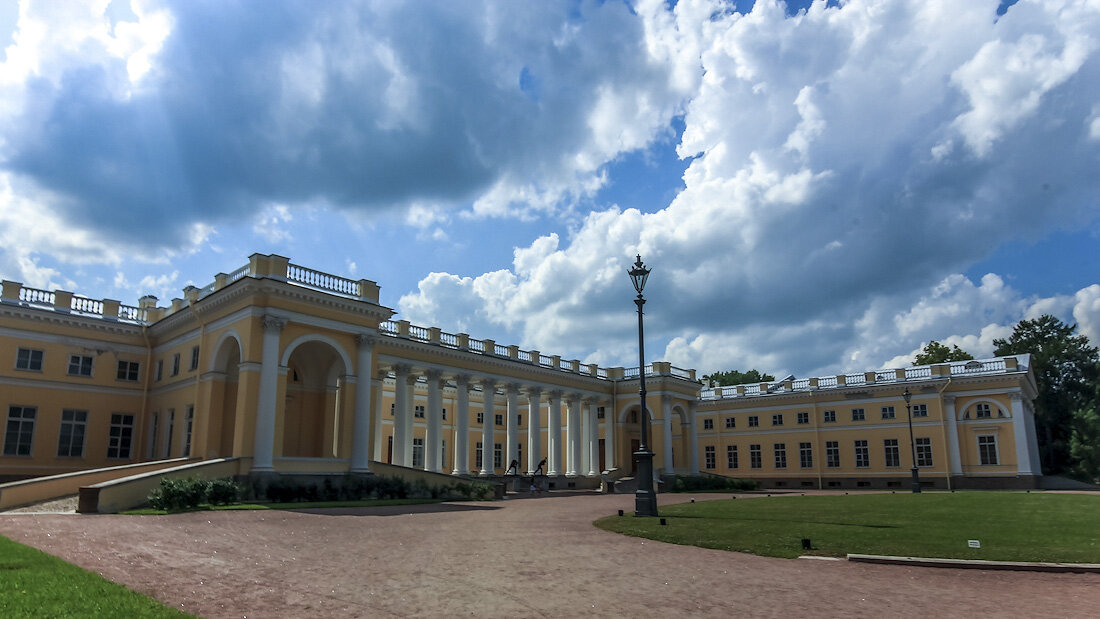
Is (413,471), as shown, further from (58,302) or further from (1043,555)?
(1043,555)

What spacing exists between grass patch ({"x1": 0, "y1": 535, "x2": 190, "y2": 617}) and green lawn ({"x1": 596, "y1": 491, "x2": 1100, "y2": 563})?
9.09 metres

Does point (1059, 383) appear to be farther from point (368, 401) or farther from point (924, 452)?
point (368, 401)

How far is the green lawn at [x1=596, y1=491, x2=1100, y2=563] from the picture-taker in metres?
11.3

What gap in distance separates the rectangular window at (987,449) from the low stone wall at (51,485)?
4878 centimetres

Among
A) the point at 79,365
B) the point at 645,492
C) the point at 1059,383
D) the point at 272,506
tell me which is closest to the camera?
the point at 645,492

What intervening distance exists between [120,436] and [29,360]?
16.4ft

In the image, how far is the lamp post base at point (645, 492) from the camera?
60.4ft

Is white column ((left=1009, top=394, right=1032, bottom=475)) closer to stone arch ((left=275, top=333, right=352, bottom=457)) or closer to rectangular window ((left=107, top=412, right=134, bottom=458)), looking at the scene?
stone arch ((left=275, top=333, right=352, bottom=457))

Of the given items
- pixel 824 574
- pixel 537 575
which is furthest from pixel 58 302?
pixel 824 574

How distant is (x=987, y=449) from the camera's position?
46625 millimetres

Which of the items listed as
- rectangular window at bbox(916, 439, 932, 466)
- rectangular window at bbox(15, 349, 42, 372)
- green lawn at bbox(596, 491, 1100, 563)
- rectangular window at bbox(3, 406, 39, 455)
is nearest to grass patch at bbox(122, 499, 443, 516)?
green lawn at bbox(596, 491, 1100, 563)

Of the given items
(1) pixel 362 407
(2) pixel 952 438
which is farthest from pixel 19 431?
(2) pixel 952 438

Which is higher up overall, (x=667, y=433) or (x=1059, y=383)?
(x=1059, y=383)

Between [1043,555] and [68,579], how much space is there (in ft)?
43.5
